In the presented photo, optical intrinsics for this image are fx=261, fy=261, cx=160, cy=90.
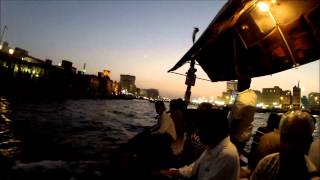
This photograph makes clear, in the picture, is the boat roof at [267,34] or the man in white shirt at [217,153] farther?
the boat roof at [267,34]

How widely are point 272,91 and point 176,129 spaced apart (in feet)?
617

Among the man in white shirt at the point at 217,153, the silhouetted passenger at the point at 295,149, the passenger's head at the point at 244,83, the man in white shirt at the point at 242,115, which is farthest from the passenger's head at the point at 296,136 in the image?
the passenger's head at the point at 244,83

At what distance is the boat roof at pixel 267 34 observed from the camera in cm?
456

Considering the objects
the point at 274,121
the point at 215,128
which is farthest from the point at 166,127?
the point at 215,128

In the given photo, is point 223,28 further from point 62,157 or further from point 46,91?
point 46,91

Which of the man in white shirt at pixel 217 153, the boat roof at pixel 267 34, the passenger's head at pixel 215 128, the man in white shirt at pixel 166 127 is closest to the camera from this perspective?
the man in white shirt at pixel 217 153

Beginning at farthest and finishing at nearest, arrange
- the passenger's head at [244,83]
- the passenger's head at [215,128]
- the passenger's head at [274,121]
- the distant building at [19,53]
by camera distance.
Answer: the distant building at [19,53], the passenger's head at [244,83], the passenger's head at [274,121], the passenger's head at [215,128]

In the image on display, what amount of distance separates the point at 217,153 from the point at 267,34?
13.2 feet

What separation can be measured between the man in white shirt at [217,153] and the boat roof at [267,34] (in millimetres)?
2115

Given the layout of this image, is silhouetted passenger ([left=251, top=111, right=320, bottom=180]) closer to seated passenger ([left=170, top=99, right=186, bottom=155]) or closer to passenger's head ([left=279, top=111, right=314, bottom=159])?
passenger's head ([left=279, top=111, right=314, bottom=159])

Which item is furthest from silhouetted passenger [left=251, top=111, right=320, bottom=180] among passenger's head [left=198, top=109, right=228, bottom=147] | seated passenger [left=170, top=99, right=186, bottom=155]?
seated passenger [left=170, top=99, right=186, bottom=155]

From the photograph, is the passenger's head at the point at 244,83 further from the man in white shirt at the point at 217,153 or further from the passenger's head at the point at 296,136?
the passenger's head at the point at 296,136

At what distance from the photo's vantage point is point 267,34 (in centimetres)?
596

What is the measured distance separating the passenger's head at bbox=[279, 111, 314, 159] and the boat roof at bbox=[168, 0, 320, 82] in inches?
102
